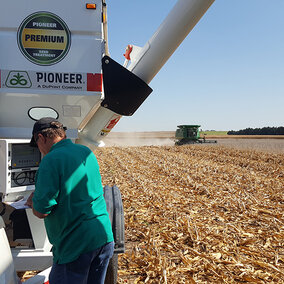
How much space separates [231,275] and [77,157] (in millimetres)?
2507

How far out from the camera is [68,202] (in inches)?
75.5

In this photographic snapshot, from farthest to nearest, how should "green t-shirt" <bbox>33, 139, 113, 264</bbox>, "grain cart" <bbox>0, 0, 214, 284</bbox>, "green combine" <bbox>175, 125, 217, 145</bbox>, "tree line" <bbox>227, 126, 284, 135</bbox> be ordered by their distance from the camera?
"tree line" <bbox>227, 126, 284, 135</bbox>
"green combine" <bbox>175, 125, 217, 145</bbox>
"grain cart" <bbox>0, 0, 214, 284</bbox>
"green t-shirt" <bbox>33, 139, 113, 264</bbox>

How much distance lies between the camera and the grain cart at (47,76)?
290 centimetres

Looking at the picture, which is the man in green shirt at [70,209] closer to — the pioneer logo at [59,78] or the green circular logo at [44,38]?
the pioneer logo at [59,78]

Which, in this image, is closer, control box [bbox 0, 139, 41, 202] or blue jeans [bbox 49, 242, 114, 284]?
blue jeans [bbox 49, 242, 114, 284]

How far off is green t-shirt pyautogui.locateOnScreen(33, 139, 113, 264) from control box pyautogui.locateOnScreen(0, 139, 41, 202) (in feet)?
3.09

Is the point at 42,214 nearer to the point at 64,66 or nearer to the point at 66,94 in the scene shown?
the point at 66,94

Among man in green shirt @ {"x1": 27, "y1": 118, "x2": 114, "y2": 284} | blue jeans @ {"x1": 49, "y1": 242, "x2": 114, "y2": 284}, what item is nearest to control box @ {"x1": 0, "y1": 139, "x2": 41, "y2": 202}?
man in green shirt @ {"x1": 27, "y1": 118, "x2": 114, "y2": 284}

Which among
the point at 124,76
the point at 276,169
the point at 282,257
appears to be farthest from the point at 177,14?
the point at 276,169

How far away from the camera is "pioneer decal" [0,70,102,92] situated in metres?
2.94

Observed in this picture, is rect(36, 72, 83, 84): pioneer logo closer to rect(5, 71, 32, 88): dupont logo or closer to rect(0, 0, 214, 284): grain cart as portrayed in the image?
rect(0, 0, 214, 284): grain cart

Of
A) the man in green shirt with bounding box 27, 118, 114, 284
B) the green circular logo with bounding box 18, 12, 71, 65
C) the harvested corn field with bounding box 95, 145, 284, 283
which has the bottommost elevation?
the harvested corn field with bounding box 95, 145, 284, 283

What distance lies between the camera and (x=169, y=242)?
4328 mm

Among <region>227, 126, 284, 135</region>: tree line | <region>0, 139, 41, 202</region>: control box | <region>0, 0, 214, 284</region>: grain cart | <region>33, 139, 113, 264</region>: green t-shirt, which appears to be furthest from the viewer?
<region>227, 126, 284, 135</region>: tree line
